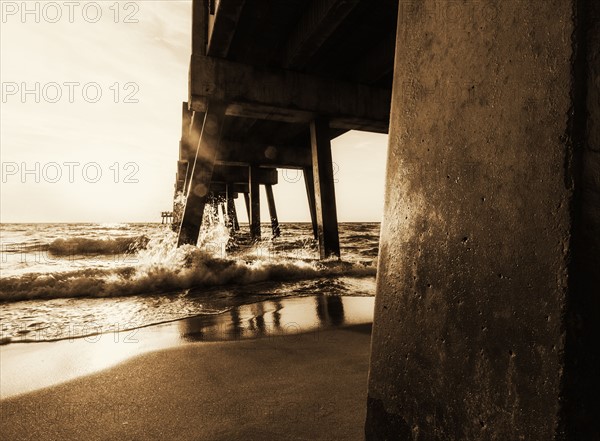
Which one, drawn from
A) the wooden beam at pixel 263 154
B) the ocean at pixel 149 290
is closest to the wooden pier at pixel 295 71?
the ocean at pixel 149 290

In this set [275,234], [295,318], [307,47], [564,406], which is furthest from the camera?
[275,234]

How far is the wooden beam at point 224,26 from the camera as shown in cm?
437

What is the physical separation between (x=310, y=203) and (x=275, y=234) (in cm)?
497

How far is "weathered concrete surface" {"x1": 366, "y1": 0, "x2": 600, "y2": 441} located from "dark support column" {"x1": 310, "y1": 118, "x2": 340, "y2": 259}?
5.58 m

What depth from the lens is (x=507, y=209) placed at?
0.79 metres

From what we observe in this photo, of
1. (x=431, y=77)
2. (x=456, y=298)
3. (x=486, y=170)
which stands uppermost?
(x=431, y=77)

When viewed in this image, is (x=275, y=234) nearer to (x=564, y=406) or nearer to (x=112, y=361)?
(x=112, y=361)

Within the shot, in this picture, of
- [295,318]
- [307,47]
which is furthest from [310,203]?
[295,318]

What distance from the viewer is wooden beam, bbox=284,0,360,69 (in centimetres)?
429

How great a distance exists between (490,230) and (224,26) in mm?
5066

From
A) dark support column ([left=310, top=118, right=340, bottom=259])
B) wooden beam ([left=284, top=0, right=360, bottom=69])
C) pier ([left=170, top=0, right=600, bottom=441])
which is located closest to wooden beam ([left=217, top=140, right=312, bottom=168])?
dark support column ([left=310, top=118, right=340, bottom=259])

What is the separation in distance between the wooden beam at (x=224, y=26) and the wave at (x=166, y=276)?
141 inches

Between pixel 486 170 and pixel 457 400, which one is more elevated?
pixel 486 170

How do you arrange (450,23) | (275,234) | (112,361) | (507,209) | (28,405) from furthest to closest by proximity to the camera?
1. (275,234)
2. (112,361)
3. (28,405)
4. (450,23)
5. (507,209)
